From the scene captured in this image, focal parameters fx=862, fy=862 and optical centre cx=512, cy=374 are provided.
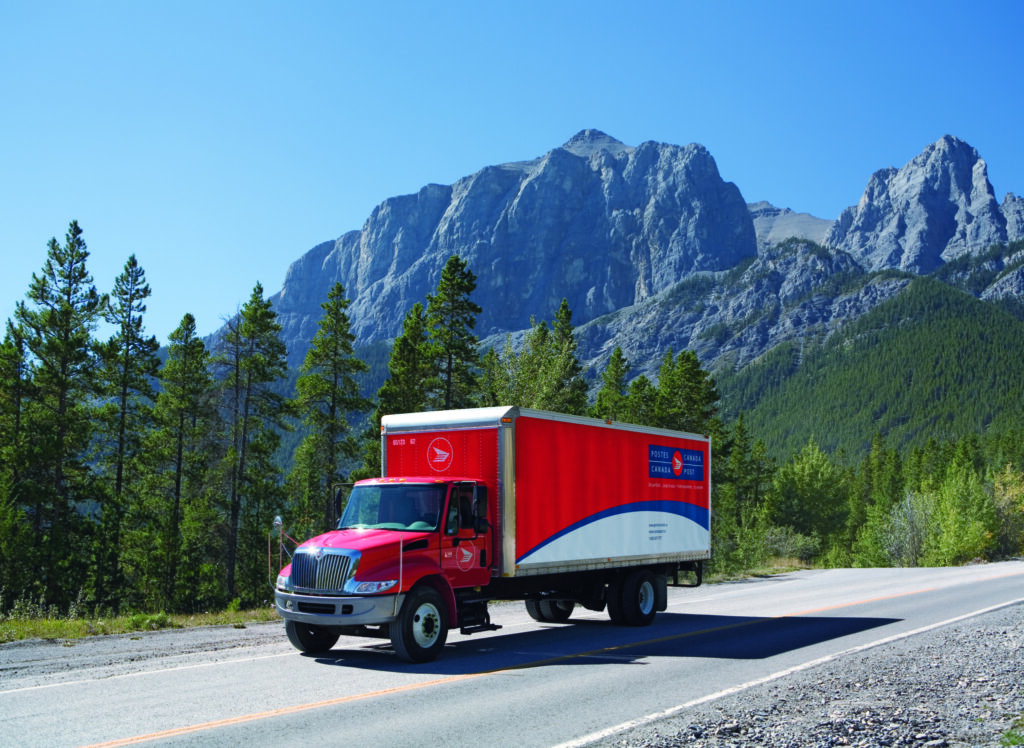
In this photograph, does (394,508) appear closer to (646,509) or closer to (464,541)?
(464,541)

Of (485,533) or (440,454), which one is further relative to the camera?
(440,454)

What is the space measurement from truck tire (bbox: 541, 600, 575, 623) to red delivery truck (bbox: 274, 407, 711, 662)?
0.03 metres

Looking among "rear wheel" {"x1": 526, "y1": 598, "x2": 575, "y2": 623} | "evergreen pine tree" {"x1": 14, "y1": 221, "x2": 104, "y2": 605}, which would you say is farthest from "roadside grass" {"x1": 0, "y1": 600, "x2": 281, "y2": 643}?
"evergreen pine tree" {"x1": 14, "y1": 221, "x2": 104, "y2": 605}

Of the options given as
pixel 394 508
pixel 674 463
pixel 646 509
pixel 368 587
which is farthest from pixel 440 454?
pixel 674 463

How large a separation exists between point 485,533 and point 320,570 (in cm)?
270

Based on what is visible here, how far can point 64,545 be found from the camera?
38906 millimetres

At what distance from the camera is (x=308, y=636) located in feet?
43.8

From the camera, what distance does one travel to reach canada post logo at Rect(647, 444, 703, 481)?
17.8 meters

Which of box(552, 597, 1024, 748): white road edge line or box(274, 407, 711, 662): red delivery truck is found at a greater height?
box(274, 407, 711, 662): red delivery truck

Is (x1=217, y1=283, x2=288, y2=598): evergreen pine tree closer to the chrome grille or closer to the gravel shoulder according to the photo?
the gravel shoulder

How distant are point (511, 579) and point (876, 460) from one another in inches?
5136

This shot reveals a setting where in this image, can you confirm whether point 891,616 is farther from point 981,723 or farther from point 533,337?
point 533,337

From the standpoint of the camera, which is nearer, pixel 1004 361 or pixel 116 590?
pixel 116 590

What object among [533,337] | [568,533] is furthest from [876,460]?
[568,533]
